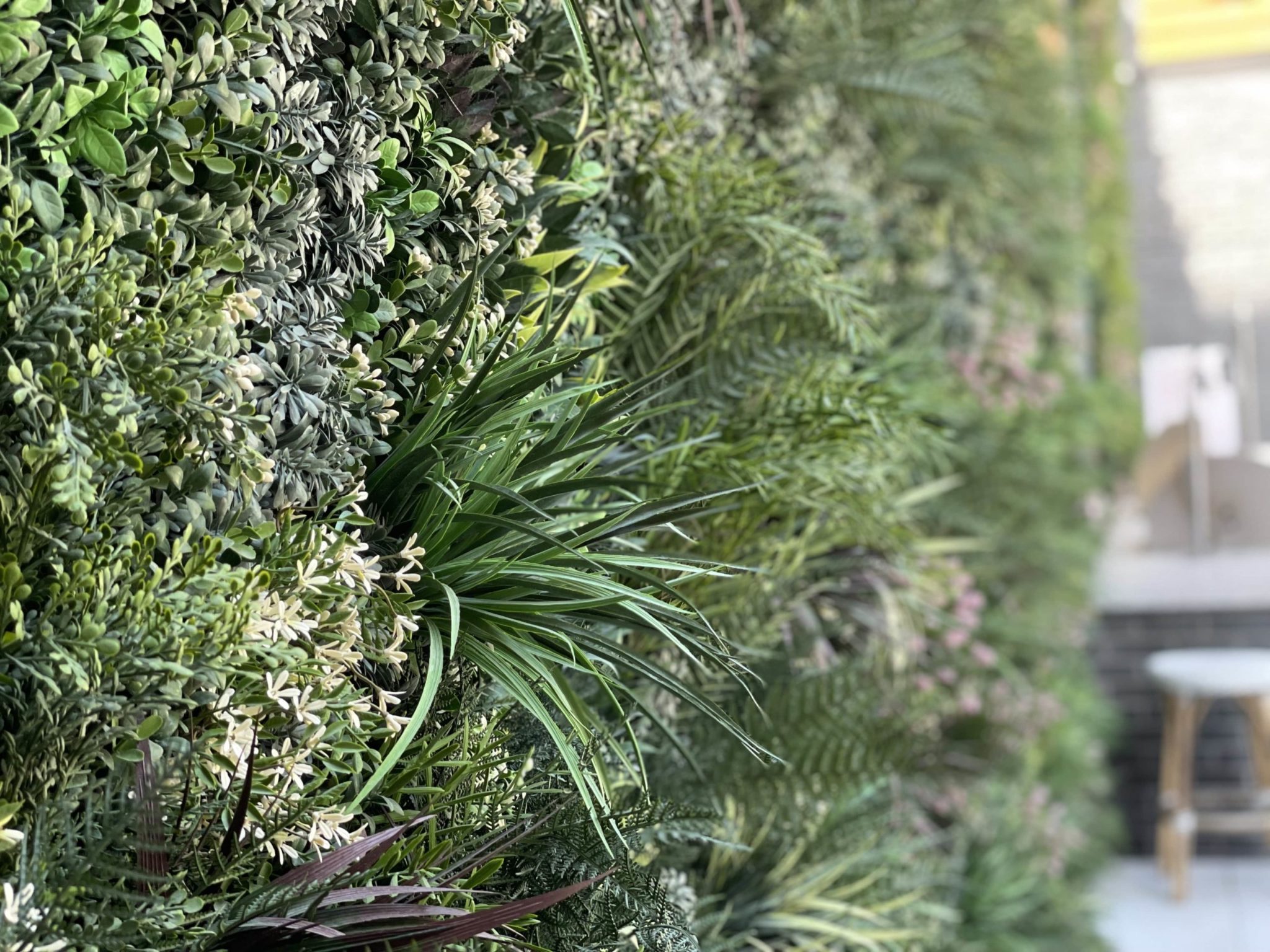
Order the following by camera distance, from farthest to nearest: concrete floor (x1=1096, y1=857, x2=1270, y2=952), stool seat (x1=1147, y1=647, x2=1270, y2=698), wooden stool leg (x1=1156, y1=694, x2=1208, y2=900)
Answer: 1. wooden stool leg (x1=1156, y1=694, x2=1208, y2=900)
2. stool seat (x1=1147, y1=647, x2=1270, y2=698)
3. concrete floor (x1=1096, y1=857, x2=1270, y2=952)

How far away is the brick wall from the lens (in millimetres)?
4754

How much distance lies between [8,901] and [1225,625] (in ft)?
16.7

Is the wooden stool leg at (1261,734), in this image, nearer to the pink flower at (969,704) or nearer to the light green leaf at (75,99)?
the pink flower at (969,704)

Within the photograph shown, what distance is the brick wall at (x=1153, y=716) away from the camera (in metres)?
4.75

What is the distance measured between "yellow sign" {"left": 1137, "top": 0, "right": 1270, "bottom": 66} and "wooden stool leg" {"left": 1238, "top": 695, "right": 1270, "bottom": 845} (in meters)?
2.72

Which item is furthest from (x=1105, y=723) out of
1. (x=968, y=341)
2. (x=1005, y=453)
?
(x=968, y=341)

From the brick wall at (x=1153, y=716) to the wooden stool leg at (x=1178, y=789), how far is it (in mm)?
297

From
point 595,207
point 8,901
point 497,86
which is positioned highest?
point 497,86

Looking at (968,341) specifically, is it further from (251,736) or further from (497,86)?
(251,736)

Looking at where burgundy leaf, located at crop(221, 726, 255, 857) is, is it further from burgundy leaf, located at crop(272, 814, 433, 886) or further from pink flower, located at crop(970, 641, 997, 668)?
pink flower, located at crop(970, 641, 997, 668)

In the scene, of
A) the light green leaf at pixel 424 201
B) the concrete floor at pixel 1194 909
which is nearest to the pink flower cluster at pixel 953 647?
the concrete floor at pixel 1194 909

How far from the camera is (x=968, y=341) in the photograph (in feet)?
9.68

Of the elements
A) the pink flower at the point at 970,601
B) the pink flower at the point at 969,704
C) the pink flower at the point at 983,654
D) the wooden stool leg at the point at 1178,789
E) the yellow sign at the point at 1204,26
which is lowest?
the wooden stool leg at the point at 1178,789

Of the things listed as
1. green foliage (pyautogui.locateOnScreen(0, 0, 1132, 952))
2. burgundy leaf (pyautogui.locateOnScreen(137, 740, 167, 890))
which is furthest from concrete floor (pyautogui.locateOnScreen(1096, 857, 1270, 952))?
burgundy leaf (pyautogui.locateOnScreen(137, 740, 167, 890))
